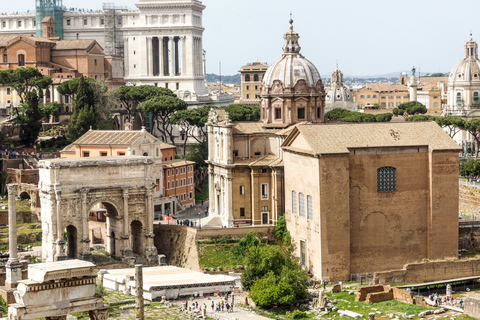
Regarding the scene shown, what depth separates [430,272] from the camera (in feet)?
181

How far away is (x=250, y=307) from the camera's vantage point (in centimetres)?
5169

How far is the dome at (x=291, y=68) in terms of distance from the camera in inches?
2714

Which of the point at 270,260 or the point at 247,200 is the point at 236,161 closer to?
the point at 247,200

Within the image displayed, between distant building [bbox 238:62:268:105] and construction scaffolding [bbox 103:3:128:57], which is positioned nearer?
construction scaffolding [bbox 103:3:128:57]

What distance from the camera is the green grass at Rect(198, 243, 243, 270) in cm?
6009

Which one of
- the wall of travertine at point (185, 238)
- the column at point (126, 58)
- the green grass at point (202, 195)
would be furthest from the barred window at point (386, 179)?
the column at point (126, 58)

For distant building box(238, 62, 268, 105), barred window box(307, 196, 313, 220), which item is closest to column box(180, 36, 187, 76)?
distant building box(238, 62, 268, 105)

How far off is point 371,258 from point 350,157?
5.89 metres

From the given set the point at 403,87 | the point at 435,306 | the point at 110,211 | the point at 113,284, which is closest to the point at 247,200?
the point at 110,211

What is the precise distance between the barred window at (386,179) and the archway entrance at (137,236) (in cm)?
1640

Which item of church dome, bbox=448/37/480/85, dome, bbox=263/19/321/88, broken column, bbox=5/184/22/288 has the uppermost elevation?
church dome, bbox=448/37/480/85

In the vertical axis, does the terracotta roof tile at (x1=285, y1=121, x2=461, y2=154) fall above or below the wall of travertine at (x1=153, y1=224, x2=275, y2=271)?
above

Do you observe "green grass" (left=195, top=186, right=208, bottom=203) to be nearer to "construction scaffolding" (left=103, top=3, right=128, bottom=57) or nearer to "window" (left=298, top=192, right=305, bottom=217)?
"window" (left=298, top=192, right=305, bottom=217)

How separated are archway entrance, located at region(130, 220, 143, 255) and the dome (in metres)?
13.8
